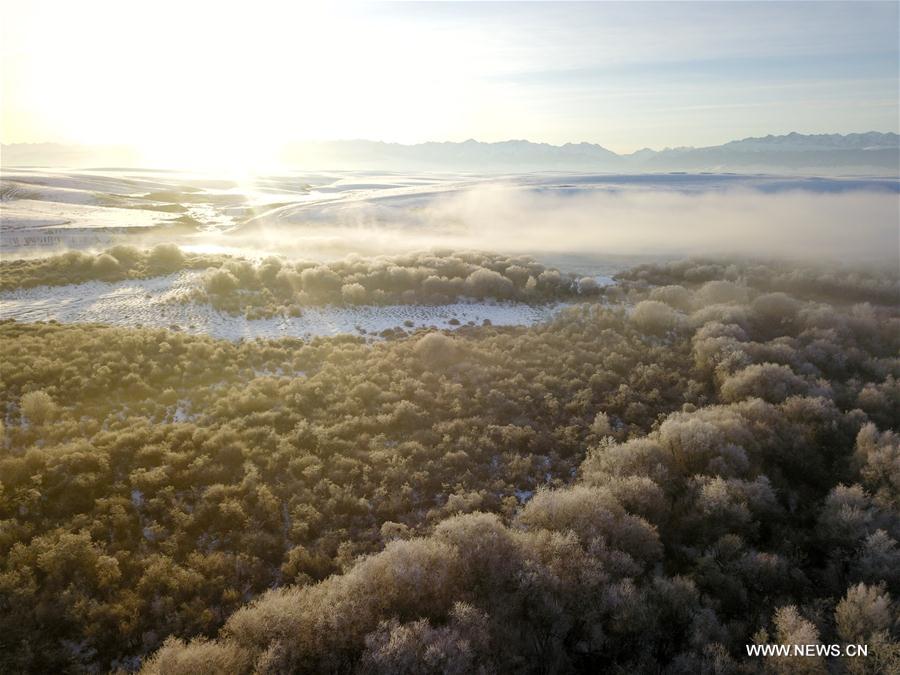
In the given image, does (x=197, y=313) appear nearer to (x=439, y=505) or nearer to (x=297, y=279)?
(x=297, y=279)

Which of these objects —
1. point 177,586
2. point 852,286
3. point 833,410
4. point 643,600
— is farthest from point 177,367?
point 852,286

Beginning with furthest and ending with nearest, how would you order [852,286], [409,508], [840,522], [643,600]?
[852,286]
[409,508]
[840,522]
[643,600]

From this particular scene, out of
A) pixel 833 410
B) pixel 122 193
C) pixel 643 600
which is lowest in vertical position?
pixel 643 600

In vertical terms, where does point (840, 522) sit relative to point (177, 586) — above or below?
above

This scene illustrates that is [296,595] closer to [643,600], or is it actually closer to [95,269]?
[643,600]
